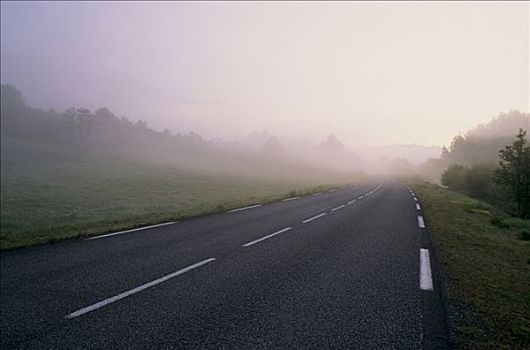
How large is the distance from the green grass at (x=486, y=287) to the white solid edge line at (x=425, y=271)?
291 millimetres

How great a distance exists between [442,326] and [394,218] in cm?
1080

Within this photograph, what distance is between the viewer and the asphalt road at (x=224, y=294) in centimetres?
406

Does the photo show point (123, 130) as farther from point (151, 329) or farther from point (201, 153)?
point (151, 329)

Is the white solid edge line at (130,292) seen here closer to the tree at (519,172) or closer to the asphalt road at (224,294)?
the asphalt road at (224,294)

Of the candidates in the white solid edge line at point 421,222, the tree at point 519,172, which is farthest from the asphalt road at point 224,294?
the tree at point 519,172

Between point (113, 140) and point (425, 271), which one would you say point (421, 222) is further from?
point (113, 140)

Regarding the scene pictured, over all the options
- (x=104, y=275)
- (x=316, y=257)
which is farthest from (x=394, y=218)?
(x=104, y=275)

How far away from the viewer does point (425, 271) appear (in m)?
6.73

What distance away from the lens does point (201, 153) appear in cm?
12306

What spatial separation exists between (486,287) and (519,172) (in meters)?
20.2

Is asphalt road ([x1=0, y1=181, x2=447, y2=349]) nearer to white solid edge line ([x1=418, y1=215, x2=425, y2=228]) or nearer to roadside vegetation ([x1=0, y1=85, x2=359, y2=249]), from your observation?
white solid edge line ([x1=418, y1=215, x2=425, y2=228])

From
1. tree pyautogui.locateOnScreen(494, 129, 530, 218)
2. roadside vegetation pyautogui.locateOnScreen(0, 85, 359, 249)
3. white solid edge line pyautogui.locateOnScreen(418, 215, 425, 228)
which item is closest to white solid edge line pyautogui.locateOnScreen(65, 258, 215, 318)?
roadside vegetation pyautogui.locateOnScreen(0, 85, 359, 249)

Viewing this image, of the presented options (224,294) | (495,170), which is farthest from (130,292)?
(495,170)

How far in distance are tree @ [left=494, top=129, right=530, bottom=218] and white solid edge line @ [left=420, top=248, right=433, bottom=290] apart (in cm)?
1782
